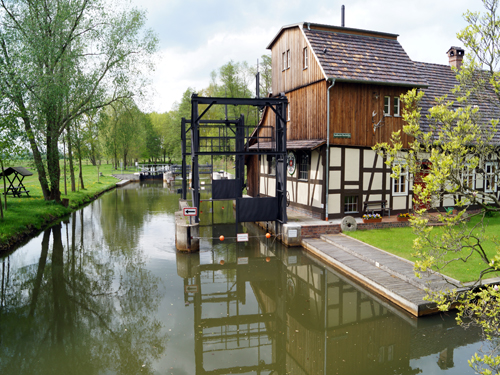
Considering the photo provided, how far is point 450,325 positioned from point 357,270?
279 cm

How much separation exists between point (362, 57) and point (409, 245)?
8386 mm

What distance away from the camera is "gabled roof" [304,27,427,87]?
1427 cm

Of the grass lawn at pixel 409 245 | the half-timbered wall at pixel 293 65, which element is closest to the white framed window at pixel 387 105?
the half-timbered wall at pixel 293 65

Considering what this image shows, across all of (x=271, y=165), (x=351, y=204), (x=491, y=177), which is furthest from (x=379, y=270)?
(x=271, y=165)

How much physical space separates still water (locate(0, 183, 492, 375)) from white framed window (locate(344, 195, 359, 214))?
3384 mm

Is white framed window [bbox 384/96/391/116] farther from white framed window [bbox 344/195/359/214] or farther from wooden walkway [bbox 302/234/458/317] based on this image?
wooden walkway [bbox 302/234/458/317]

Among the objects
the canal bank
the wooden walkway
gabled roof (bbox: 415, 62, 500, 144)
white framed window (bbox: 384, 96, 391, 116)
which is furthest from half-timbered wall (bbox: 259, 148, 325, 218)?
gabled roof (bbox: 415, 62, 500, 144)

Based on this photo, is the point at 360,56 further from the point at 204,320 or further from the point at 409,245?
the point at 204,320

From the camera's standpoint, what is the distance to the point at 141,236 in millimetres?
14805

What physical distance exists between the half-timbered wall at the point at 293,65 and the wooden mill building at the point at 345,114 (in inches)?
1.7

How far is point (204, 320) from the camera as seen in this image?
7.62 m

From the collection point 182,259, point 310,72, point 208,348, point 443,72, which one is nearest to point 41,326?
point 208,348

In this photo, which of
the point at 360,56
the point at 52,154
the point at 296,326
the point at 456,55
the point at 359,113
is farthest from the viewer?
the point at 456,55

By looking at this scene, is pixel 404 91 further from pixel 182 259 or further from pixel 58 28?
pixel 58 28
